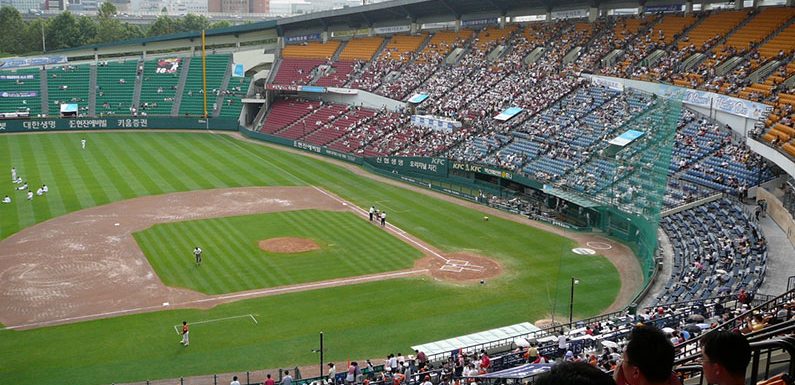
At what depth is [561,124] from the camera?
2298 inches

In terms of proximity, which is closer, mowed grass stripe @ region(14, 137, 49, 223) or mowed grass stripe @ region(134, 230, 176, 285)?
mowed grass stripe @ region(134, 230, 176, 285)

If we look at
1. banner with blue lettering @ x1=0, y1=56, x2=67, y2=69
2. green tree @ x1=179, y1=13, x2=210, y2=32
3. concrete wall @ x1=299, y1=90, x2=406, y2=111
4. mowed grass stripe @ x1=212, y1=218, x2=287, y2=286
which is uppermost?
green tree @ x1=179, y1=13, x2=210, y2=32

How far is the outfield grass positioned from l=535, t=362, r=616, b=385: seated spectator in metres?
31.9

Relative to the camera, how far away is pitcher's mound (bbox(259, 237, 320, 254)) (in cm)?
4134

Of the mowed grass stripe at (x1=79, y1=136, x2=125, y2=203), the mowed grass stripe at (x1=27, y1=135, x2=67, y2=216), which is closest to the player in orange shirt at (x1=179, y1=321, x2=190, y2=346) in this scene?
the mowed grass stripe at (x1=27, y1=135, x2=67, y2=216)

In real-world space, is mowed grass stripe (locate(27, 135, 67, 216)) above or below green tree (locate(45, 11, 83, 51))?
below

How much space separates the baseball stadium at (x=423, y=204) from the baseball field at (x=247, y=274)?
0.18 meters

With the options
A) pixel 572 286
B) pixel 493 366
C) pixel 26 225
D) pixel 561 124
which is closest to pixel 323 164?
pixel 561 124

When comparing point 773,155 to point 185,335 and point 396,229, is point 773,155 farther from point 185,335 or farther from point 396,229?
point 185,335

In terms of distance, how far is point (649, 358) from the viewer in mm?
5480

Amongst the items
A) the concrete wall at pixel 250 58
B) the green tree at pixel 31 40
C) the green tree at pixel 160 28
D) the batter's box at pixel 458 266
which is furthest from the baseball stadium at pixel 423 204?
the green tree at pixel 160 28

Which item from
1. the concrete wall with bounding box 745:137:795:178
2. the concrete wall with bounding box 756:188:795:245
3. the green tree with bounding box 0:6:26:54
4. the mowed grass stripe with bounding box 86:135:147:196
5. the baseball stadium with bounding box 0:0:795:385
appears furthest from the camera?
the green tree with bounding box 0:6:26:54

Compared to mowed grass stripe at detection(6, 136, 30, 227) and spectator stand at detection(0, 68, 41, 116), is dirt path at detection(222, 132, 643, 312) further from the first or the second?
spectator stand at detection(0, 68, 41, 116)

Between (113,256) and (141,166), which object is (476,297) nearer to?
(113,256)
